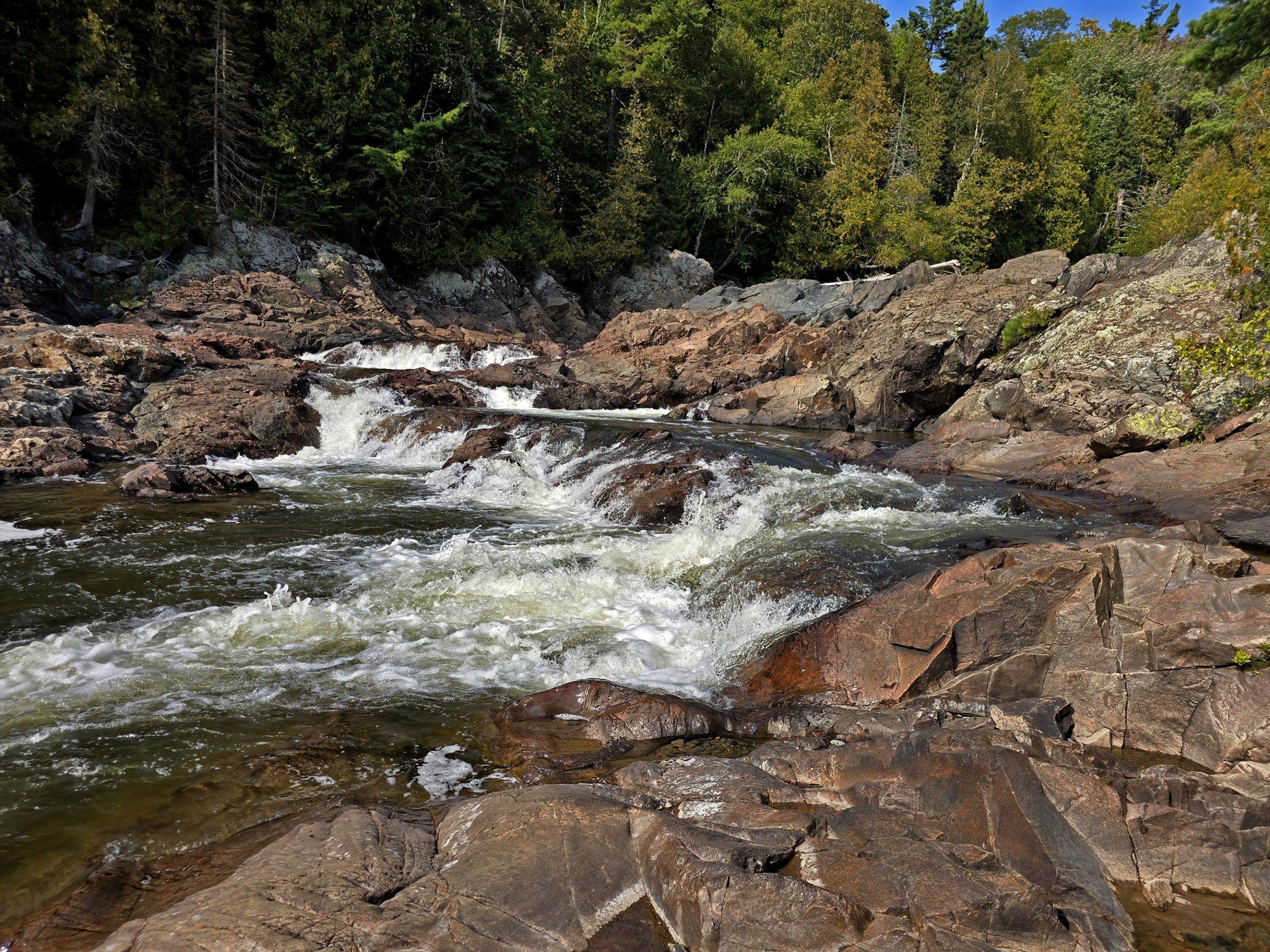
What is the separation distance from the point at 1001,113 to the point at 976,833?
1666 inches

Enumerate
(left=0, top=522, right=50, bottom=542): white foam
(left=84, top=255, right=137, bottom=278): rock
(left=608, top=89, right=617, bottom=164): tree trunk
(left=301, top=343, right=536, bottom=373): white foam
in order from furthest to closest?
(left=608, top=89, right=617, bottom=164): tree trunk → (left=84, top=255, right=137, bottom=278): rock → (left=301, top=343, right=536, bottom=373): white foam → (left=0, top=522, right=50, bottom=542): white foam

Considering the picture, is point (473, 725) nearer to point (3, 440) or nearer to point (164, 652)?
point (164, 652)

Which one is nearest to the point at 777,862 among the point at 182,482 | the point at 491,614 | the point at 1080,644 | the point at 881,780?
the point at 881,780

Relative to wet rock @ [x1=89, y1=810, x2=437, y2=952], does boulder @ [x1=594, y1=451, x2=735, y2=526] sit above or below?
above

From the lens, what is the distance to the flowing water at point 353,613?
3980 mm

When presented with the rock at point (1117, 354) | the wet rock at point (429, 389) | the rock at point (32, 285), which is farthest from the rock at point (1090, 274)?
the rock at point (32, 285)

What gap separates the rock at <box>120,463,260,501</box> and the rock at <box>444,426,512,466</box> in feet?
10.7

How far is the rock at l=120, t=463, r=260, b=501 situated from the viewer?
33.1 feet

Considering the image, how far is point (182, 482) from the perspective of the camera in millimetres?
10453

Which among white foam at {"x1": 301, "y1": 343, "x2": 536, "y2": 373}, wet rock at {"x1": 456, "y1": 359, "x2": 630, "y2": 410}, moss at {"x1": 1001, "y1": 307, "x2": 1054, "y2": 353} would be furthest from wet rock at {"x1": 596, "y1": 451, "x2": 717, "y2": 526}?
moss at {"x1": 1001, "y1": 307, "x2": 1054, "y2": 353}

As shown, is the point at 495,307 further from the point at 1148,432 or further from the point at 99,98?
the point at 1148,432

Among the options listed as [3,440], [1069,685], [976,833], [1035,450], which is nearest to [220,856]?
[976,833]

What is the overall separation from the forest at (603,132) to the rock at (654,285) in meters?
1.02

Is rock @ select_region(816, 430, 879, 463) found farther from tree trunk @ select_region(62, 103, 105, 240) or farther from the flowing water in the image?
tree trunk @ select_region(62, 103, 105, 240)
